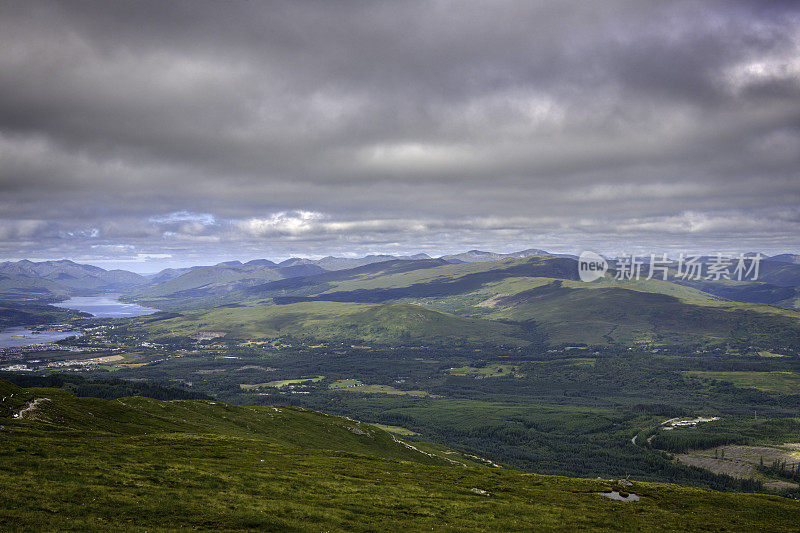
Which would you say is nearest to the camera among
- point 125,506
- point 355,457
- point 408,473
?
point 125,506

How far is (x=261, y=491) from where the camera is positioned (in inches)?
2357

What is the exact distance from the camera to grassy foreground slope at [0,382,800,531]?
4641 cm

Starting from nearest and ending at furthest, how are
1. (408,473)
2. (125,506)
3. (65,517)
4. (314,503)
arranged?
1. (65,517)
2. (125,506)
3. (314,503)
4. (408,473)

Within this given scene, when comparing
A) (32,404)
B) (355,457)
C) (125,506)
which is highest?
(125,506)

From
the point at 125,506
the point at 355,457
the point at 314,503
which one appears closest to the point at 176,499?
the point at 125,506

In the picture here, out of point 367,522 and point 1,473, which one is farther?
point 367,522

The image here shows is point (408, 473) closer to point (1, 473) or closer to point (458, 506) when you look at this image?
point (458, 506)

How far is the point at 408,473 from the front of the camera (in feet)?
304

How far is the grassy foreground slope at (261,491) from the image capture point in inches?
1827

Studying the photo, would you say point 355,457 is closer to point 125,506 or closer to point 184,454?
point 184,454

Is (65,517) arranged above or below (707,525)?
above

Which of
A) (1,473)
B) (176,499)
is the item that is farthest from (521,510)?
(1,473)

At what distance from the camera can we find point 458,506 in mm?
66062

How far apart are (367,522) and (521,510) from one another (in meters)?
27.4
